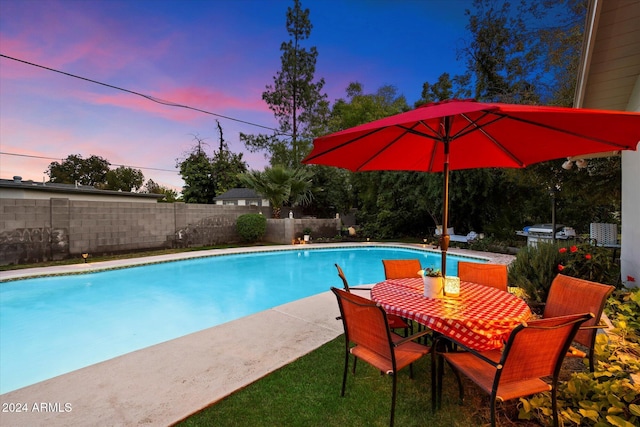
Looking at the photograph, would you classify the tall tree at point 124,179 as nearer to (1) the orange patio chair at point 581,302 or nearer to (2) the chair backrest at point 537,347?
(1) the orange patio chair at point 581,302

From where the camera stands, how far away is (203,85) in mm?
15922

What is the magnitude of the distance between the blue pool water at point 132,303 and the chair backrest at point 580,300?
204 inches

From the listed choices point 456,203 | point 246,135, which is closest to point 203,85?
point 246,135

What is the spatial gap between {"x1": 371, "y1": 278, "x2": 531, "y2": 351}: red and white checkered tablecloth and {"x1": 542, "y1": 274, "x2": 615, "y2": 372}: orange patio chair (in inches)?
20.3

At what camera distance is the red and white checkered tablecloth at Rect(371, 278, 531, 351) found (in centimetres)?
210

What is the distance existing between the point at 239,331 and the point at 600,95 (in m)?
5.77

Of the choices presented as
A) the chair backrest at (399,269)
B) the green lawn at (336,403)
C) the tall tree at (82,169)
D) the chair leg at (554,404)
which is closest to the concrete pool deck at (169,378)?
the green lawn at (336,403)

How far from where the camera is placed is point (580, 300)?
8.84 feet

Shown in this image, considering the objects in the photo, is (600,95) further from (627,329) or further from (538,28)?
(538,28)

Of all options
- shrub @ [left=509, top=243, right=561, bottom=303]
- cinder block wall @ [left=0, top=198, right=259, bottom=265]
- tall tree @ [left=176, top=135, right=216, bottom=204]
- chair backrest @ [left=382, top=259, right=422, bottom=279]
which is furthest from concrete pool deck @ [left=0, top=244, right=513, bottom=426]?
tall tree @ [left=176, top=135, right=216, bottom=204]

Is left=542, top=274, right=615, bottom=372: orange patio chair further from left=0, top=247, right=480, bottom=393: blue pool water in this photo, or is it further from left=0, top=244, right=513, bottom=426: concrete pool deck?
left=0, top=247, right=480, bottom=393: blue pool water

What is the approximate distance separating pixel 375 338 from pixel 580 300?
1.92 metres

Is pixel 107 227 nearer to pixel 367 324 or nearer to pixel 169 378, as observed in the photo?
A: pixel 169 378

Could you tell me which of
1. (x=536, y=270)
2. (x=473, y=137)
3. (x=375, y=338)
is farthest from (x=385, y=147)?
(x=536, y=270)
